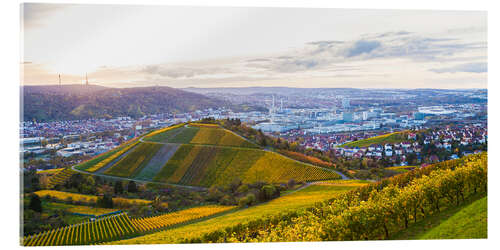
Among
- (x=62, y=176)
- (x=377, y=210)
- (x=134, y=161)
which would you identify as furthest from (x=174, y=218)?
(x=377, y=210)

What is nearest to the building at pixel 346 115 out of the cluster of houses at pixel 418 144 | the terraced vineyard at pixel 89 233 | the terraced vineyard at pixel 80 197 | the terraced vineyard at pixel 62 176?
the cluster of houses at pixel 418 144

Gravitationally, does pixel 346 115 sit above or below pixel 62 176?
above

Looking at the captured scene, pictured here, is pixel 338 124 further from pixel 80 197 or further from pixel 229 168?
pixel 80 197

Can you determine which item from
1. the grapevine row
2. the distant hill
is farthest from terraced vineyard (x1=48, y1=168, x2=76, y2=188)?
the grapevine row

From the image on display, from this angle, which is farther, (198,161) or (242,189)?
(198,161)

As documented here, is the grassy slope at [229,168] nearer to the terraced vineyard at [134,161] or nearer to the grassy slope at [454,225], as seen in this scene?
the terraced vineyard at [134,161]

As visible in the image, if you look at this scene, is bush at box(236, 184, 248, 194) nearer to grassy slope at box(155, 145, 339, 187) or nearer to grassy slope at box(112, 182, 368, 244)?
grassy slope at box(155, 145, 339, 187)
